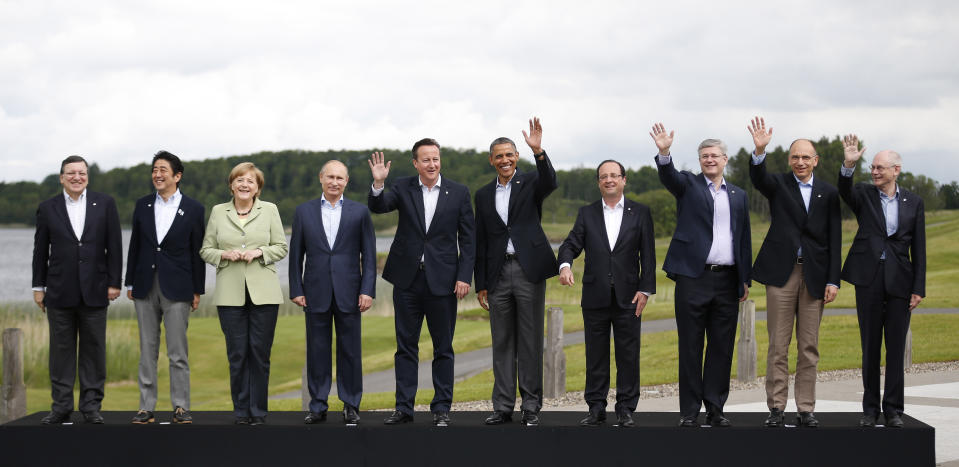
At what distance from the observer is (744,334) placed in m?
13.2

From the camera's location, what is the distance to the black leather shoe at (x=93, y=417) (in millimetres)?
6746

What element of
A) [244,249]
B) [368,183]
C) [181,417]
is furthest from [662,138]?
[368,183]

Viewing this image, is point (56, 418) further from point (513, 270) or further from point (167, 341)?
point (513, 270)

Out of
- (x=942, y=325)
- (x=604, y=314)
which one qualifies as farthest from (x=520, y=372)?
(x=942, y=325)

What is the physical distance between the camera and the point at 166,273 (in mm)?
6582

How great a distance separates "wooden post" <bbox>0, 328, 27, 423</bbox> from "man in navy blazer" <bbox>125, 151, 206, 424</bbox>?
4572 millimetres

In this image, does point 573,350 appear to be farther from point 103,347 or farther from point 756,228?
point 756,228

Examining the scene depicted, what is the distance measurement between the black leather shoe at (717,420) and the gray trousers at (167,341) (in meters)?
3.85

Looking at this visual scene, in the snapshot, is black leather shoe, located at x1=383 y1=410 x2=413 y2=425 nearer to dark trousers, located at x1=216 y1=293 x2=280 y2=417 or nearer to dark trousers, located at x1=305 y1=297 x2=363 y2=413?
dark trousers, located at x1=305 y1=297 x2=363 y2=413

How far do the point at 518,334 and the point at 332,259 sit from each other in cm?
147

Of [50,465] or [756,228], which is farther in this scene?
[756,228]

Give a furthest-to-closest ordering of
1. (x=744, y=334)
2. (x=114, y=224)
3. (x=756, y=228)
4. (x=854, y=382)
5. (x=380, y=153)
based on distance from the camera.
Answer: (x=756, y=228), (x=744, y=334), (x=854, y=382), (x=114, y=224), (x=380, y=153)

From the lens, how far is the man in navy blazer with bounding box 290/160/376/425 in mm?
6508

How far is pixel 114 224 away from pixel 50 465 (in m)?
1.84
